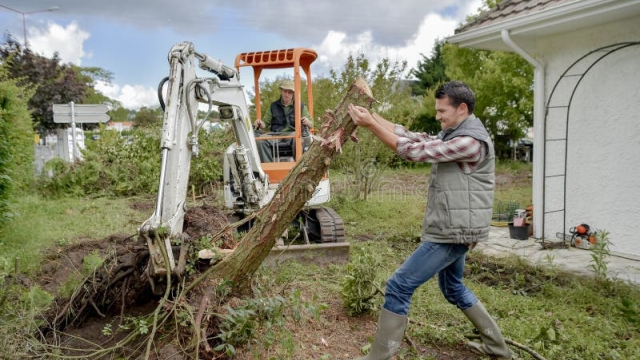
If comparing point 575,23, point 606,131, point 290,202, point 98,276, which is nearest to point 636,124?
point 606,131

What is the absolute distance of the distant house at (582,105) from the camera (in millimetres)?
5789

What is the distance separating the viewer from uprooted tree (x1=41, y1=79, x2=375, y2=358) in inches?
127

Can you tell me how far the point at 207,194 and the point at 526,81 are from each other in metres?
8.95

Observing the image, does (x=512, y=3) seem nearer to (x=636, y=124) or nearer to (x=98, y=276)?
(x=636, y=124)

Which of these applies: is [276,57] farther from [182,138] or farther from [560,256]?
[560,256]

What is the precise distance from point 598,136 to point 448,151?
4264mm

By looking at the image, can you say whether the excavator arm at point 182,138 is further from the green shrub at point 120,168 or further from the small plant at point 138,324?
the green shrub at point 120,168

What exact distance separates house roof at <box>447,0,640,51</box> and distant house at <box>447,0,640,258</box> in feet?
0.04

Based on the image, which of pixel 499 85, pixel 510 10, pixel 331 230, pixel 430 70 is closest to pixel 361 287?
pixel 331 230

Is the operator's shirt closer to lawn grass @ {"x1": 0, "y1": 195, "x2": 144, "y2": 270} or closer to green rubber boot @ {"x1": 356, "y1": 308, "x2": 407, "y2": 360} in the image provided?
lawn grass @ {"x1": 0, "y1": 195, "x2": 144, "y2": 270}

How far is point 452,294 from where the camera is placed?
3398 mm

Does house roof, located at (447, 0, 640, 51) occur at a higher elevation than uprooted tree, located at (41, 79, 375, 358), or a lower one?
higher

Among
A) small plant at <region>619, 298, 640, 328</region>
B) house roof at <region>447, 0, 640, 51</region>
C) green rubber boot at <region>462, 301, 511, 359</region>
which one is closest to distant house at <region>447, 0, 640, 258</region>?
house roof at <region>447, 0, 640, 51</region>

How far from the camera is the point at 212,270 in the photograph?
3459 millimetres
